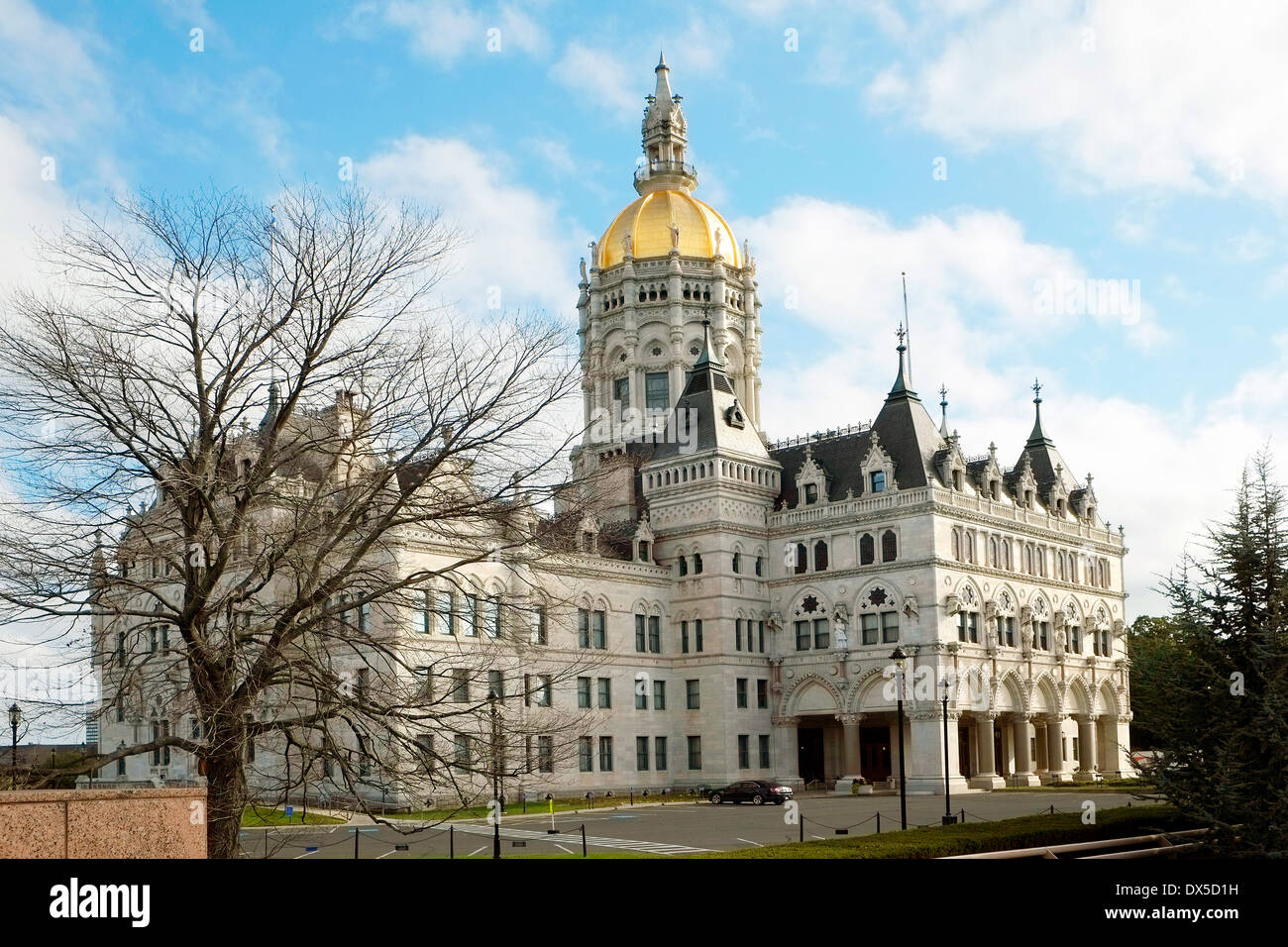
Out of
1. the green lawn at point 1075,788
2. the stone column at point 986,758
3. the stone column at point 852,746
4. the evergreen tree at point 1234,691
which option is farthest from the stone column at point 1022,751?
the evergreen tree at point 1234,691

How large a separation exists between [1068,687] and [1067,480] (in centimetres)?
1447

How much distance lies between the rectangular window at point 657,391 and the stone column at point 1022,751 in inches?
1197

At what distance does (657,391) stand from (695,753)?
28347mm

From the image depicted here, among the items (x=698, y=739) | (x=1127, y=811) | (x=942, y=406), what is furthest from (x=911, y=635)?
(x=1127, y=811)

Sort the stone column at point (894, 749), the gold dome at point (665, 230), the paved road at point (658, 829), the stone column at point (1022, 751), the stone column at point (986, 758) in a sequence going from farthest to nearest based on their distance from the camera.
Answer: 1. the gold dome at point (665, 230)
2. the stone column at point (1022, 751)
3. the stone column at point (894, 749)
4. the stone column at point (986, 758)
5. the paved road at point (658, 829)

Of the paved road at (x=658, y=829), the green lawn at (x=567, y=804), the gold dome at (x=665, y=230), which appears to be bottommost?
the green lawn at (x=567, y=804)

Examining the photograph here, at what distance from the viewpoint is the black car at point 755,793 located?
5797 cm

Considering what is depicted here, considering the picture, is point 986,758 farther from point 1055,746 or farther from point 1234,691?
point 1234,691

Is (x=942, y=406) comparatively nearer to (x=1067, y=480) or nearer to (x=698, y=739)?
(x=1067, y=480)

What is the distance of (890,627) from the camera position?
64.9 meters

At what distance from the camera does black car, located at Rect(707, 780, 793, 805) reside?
190ft

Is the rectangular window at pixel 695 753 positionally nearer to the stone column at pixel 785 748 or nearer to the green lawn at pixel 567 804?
the green lawn at pixel 567 804

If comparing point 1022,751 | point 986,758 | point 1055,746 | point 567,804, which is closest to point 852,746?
point 986,758

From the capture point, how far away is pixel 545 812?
53.6 metres
